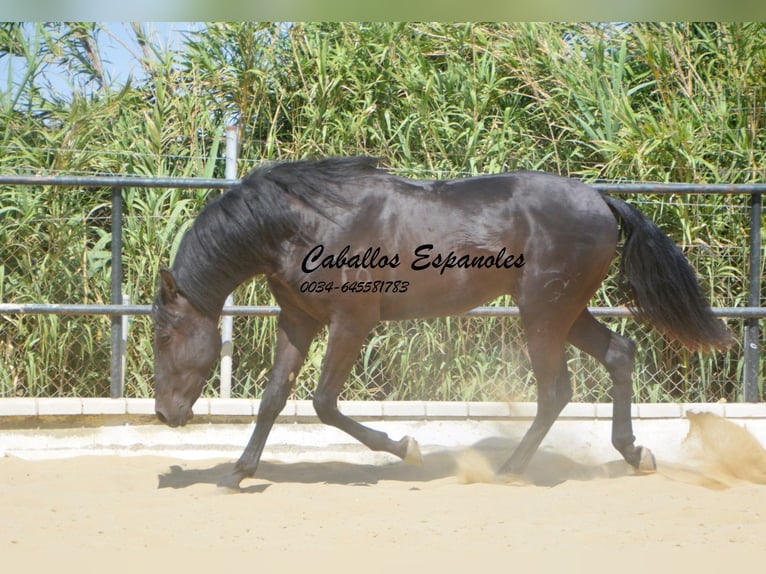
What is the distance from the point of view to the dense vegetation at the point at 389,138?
6199mm

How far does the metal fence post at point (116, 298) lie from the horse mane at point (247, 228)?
1.19 metres

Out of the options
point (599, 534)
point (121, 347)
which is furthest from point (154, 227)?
point (599, 534)

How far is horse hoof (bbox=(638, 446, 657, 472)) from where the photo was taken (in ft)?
15.7

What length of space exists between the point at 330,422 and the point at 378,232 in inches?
39.8

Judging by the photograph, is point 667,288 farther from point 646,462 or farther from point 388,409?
point 388,409

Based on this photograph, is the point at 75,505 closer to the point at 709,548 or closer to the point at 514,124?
the point at 709,548

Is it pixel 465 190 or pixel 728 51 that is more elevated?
pixel 728 51

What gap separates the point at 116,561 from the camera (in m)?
3.13

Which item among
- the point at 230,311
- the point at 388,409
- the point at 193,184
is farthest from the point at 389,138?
the point at 388,409

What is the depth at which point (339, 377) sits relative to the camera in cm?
461

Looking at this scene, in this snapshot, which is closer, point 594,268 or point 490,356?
point 594,268

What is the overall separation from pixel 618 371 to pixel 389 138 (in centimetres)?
311

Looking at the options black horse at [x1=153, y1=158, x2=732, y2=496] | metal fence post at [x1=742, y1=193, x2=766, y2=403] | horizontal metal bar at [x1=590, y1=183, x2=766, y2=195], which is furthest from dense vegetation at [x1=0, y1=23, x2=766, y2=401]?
black horse at [x1=153, y1=158, x2=732, y2=496]

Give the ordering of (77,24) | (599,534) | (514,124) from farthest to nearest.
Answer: (77,24)
(514,124)
(599,534)
